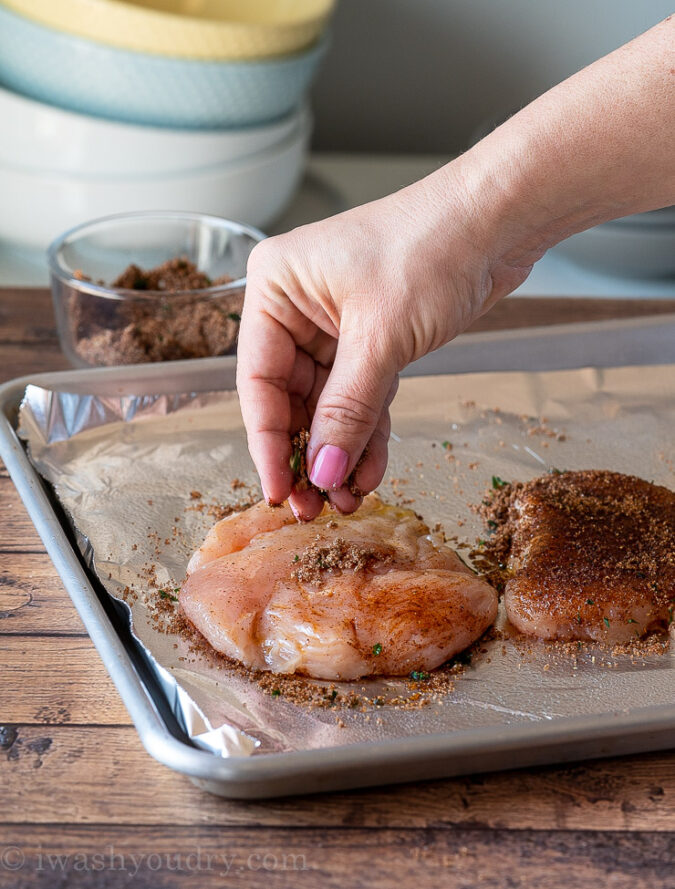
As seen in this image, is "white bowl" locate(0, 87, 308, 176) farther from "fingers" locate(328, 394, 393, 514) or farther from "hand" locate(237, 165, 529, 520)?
"fingers" locate(328, 394, 393, 514)

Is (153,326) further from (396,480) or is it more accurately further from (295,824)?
(295,824)

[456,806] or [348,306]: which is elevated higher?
[348,306]

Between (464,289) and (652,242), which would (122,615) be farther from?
(652,242)

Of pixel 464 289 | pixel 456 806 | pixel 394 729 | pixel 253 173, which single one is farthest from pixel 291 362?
pixel 253 173

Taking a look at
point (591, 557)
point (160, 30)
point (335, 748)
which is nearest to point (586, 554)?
point (591, 557)

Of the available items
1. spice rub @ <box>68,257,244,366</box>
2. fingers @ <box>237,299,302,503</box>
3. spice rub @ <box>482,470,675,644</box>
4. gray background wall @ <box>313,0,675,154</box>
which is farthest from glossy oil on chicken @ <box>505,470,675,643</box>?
gray background wall @ <box>313,0,675,154</box>
